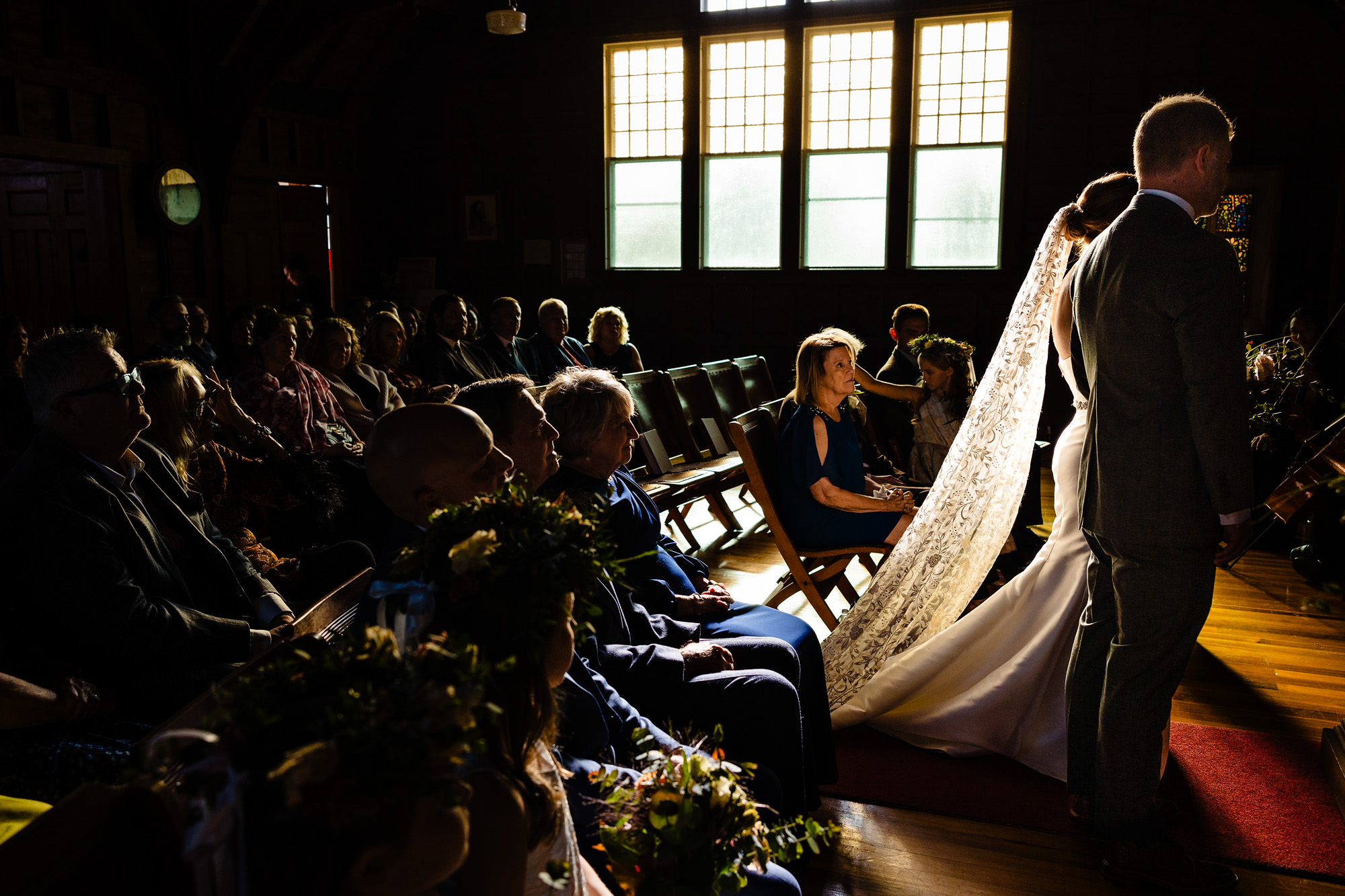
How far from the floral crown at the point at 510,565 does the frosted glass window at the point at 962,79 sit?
861cm

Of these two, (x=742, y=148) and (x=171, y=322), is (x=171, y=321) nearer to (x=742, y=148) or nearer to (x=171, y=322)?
(x=171, y=322)

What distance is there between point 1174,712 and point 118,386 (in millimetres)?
3292

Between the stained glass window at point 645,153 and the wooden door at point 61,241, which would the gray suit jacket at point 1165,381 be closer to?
the stained glass window at point 645,153

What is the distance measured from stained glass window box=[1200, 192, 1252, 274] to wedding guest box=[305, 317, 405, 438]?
674 cm

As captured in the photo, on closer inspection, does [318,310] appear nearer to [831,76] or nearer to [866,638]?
[831,76]

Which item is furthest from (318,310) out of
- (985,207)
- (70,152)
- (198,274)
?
(985,207)

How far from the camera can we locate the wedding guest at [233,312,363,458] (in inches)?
187

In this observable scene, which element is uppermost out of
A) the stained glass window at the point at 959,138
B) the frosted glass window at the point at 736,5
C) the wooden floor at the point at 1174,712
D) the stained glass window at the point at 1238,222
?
the frosted glass window at the point at 736,5

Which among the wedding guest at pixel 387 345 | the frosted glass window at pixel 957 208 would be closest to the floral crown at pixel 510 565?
the wedding guest at pixel 387 345

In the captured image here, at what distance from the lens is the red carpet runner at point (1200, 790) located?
2420 millimetres

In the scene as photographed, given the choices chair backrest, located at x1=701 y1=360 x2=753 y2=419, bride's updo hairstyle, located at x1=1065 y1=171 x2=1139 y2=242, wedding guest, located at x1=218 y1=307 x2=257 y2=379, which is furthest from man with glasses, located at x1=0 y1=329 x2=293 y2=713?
wedding guest, located at x1=218 y1=307 x2=257 y2=379

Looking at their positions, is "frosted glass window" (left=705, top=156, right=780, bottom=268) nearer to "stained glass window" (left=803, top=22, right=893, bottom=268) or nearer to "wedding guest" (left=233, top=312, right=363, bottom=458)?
"stained glass window" (left=803, top=22, right=893, bottom=268)

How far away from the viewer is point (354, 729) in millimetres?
815

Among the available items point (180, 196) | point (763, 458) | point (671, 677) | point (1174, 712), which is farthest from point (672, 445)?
point (180, 196)
